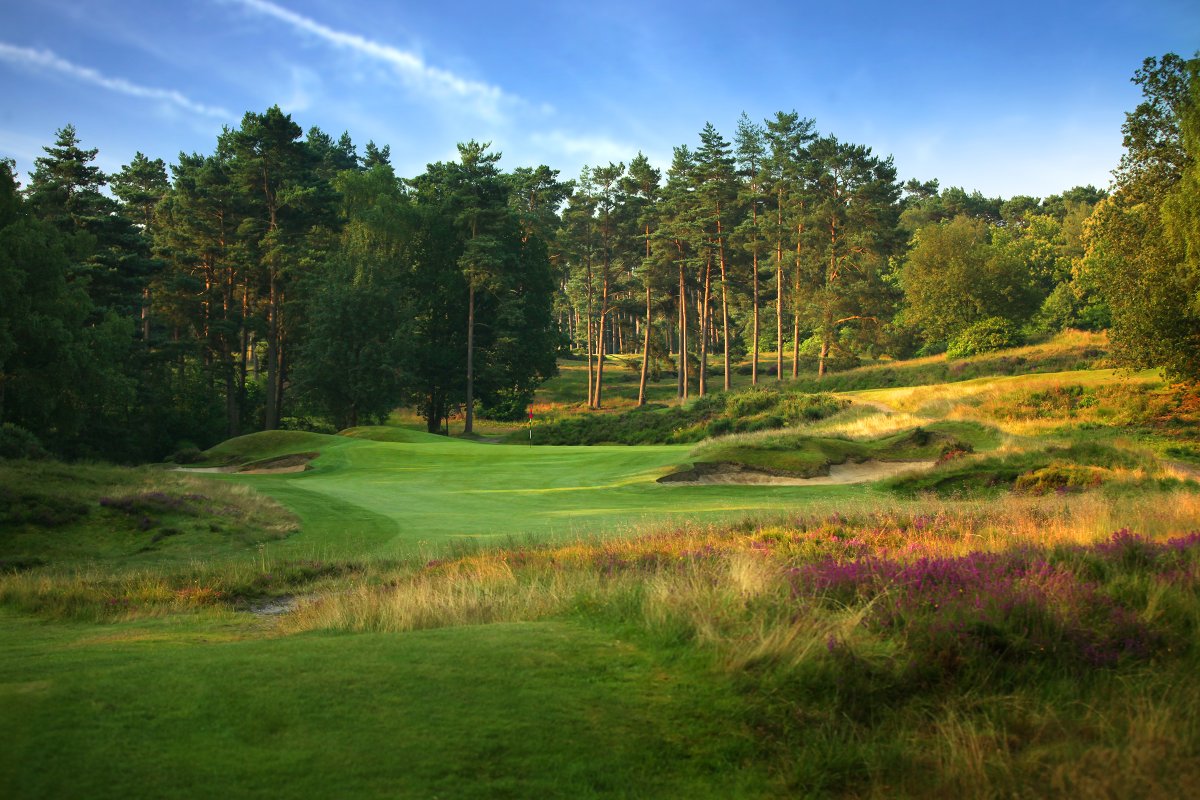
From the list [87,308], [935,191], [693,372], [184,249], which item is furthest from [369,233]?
[935,191]

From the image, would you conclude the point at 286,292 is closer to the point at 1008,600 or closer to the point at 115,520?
the point at 115,520

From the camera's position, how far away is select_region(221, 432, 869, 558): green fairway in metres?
16.7

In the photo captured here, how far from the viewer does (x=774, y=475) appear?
25578 millimetres

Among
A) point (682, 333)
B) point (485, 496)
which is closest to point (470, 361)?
point (682, 333)

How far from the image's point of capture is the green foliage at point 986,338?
6134cm

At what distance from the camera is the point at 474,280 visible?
59.0 m

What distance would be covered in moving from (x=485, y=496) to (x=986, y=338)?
49886 millimetres

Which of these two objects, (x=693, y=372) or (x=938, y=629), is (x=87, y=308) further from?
(x=693, y=372)

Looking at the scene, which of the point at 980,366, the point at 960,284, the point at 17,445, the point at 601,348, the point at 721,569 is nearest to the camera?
the point at 721,569

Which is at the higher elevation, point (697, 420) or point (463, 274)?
point (463, 274)

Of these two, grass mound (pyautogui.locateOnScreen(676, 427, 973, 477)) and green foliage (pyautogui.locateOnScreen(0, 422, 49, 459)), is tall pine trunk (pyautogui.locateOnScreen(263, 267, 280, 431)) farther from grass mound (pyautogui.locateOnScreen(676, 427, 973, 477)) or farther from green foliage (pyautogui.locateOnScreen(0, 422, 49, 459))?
grass mound (pyautogui.locateOnScreen(676, 427, 973, 477))

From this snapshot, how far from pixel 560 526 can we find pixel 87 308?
30659mm

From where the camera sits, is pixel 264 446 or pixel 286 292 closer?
pixel 264 446

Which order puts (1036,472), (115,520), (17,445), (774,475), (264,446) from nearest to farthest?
(115,520)
(1036,472)
(17,445)
(774,475)
(264,446)
